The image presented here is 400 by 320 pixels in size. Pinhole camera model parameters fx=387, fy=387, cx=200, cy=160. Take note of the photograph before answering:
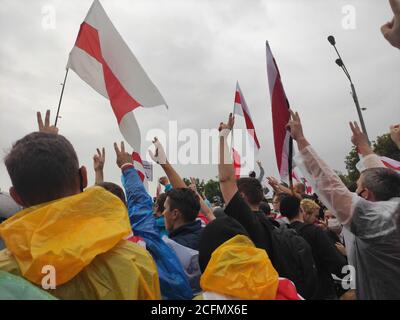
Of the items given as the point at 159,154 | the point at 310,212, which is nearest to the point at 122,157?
the point at 159,154

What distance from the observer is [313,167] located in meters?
2.42

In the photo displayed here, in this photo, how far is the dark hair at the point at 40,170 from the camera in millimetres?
1586

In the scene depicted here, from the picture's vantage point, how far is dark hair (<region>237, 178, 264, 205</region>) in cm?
322

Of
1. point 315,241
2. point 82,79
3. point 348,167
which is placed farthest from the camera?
point 348,167

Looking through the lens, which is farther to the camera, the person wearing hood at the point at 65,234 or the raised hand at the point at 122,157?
the raised hand at the point at 122,157

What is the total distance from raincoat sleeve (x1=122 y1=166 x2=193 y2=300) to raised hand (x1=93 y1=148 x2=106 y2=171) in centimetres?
120

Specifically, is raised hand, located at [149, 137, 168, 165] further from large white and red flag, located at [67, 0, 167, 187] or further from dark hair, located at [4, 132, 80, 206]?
dark hair, located at [4, 132, 80, 206]

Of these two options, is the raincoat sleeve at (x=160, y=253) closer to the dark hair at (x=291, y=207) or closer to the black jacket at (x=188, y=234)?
the black jacket at (x=188, y=234)

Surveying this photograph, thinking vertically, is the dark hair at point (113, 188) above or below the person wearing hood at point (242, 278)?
above

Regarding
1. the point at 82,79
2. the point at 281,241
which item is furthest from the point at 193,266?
the point at 82,79

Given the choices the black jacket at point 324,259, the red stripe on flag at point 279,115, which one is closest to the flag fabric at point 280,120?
the red stripe on flag at point 279,115
